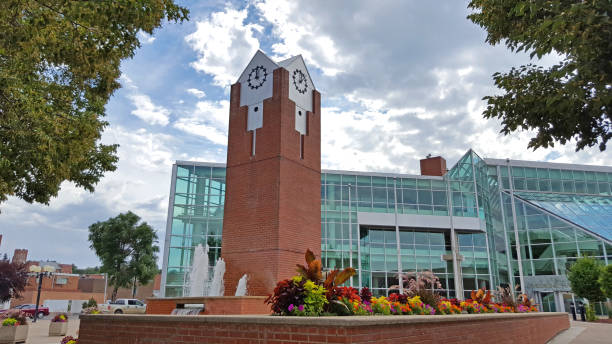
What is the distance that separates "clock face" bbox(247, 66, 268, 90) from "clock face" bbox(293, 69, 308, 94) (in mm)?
1125

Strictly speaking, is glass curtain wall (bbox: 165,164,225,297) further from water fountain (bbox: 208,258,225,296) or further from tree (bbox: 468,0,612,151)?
tree (bbox: 468,0,612,151)

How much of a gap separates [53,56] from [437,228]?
34917 mm

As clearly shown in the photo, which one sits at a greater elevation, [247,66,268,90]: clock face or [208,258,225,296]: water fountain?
[247,66,268,90]: clock face

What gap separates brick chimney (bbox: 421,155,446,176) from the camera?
42906mm

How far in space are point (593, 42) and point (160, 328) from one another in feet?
25.5

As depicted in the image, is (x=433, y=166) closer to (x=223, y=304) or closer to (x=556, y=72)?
(x=223, y=304)

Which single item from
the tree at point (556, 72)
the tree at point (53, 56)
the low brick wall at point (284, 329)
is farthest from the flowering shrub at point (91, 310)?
the tree at point (556, 72)

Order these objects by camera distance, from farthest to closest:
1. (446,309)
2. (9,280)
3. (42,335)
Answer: (9,280) < (42,335) < (446,309)

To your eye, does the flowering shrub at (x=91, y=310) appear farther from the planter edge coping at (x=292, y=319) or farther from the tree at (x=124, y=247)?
Result: the tree at (x=124, y=247)

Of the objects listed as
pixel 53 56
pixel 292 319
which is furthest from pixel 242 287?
pixel 292 319

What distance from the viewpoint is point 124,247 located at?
1738 inches

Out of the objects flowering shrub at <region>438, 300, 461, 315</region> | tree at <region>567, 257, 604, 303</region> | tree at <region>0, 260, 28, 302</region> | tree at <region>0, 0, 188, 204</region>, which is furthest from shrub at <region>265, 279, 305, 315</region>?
tree at <region>0, 260, 28, 302</region>

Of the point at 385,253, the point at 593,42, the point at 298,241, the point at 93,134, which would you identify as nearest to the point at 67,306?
the point at 385,253

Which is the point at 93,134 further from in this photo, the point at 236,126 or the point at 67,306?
the point at 67,306
